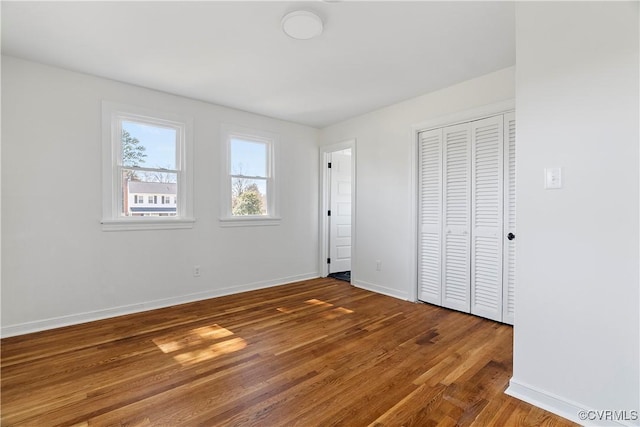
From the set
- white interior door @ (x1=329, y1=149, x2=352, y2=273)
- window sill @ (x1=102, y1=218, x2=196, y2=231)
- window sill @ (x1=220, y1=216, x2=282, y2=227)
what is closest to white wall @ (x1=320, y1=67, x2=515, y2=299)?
white interior door @ (x1=329, y1=149, x2=352, y2=273)

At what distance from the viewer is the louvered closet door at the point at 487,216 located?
3.08 m

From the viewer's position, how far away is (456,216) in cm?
345

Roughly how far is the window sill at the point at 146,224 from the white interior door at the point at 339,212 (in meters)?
2.28

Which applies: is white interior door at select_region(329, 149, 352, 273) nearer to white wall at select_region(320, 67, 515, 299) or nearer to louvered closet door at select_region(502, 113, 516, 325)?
white wall at select_region(320, 67, 515, 299)

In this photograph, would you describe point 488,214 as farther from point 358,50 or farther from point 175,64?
point 175,64

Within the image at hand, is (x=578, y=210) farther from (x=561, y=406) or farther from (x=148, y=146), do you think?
(x=148, y=146)

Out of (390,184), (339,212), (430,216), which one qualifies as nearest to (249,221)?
(339,212)

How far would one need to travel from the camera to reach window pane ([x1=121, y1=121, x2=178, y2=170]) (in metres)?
3.40

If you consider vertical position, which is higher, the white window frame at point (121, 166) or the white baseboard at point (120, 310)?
the white window frame at point (121, 166)

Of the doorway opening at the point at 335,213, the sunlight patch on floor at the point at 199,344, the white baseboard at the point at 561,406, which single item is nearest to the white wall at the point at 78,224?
the sunlight patch on floor at the point at 199,344

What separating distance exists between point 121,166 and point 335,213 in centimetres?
311

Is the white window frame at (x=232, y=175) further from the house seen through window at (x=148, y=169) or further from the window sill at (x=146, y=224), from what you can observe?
the house seen through window at (x=148, y=169)

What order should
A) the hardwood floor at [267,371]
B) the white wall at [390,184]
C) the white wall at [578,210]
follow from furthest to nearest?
1. the white wall at [390,184]
2. the hardwood floor at [267,371]
3. the white wall at [578,210]

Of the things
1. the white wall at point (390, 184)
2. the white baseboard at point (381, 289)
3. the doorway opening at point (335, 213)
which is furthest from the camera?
the doorway opening at point (335, 213)
